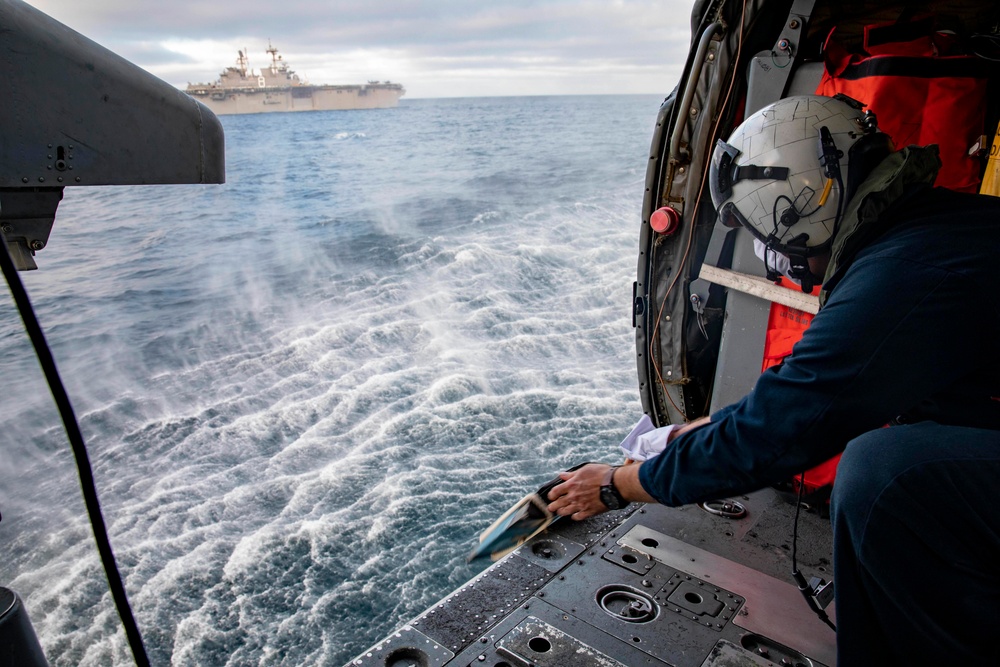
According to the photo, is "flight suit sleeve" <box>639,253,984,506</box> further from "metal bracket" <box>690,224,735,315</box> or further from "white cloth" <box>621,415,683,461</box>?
"metal bracket" <box>690,224,735,315</box>

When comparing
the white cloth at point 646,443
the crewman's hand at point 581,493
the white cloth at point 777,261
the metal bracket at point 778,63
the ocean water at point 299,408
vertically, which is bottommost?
the ocean water at point 299,408

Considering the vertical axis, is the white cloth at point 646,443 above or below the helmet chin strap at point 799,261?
below

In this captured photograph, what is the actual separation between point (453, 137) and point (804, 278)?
28989 millimetres

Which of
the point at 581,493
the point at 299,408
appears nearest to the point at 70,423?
the point at 581,493

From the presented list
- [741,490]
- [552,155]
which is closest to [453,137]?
[552,155]

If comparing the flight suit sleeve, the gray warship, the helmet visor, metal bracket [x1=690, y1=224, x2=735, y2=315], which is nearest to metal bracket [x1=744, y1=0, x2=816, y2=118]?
the gray warship

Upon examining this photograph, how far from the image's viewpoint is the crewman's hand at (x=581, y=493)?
2031 millimetres

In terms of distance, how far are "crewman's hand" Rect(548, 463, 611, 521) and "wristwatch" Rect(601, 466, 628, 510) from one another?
12 millimetres

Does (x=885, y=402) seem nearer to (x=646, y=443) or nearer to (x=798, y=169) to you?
(x=798, y=169)

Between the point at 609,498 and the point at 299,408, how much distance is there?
4.99 m

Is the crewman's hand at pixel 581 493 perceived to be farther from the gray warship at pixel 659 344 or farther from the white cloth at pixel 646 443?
the white cloth at pixel 646 443

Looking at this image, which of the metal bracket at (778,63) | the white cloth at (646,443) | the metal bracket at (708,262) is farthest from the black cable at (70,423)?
the metal bracket at (778,63)

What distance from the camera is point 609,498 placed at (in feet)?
6.57

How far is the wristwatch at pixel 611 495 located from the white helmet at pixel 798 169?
2.53ft
